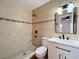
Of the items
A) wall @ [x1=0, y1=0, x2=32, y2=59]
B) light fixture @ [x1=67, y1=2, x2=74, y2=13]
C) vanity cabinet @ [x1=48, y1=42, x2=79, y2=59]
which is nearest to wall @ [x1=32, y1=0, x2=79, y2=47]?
light fixture @ [x1=67, y1=2, x2=74, y2=13]

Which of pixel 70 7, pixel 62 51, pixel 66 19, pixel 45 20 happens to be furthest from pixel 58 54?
pixel 45 20

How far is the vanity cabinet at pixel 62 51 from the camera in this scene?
164 cm

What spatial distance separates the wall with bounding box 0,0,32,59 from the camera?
251 cm

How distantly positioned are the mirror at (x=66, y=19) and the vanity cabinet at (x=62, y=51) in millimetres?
677

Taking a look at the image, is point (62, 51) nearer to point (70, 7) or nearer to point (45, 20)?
point (70, 7)

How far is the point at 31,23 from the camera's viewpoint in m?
3.86

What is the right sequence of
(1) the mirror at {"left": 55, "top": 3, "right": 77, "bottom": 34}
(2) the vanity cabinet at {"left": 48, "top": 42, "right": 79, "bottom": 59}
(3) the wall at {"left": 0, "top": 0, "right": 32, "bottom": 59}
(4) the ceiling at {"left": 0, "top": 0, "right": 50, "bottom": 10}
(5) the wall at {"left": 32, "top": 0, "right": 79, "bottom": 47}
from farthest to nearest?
(5) the wall at {"left": 32, "top": 0, "right": 79, "bottom": 47} → (4) the ceiling at {"left": 0, "top": 0, "right": 50, "bottom": 10} → (3) the wall at {"left": 0, "top": 0, "right": 32, "bottom": 59} → (1) the mirror at {"left": 55, "top": 3, "right": 77, "bottom": 34} → (2) the vanity cabinet at {"left": 48, "top": 42, "right": 79, "bottom": 59}

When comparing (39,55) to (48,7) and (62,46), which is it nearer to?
(62,46)

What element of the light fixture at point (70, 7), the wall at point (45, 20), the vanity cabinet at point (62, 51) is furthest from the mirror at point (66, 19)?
the vanity cabinet at point (62, 51)

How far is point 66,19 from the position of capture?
2.58 metres

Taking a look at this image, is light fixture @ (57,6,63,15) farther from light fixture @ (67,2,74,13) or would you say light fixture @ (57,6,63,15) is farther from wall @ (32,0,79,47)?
light fixture @ (67,2,74,13)

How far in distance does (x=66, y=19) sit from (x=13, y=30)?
5.94 ft

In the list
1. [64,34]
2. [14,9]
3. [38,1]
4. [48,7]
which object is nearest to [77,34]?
[64,34]

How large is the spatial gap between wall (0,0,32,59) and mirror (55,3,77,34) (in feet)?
4.44
